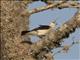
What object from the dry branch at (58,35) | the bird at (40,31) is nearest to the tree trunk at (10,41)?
the dry branch at (58,35)

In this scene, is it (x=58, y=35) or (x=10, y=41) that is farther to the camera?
(x=10, y=41)

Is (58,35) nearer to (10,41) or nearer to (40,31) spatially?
(10,41)

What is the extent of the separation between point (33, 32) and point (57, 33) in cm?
118

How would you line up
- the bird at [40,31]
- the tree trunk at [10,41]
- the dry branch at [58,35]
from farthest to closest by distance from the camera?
the bird at [40,31] < the tree trunk at [10,41] < the dry branch at [58,35]

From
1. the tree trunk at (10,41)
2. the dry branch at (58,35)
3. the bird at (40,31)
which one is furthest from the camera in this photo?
the bird at (40,31)

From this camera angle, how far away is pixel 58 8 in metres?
6.73

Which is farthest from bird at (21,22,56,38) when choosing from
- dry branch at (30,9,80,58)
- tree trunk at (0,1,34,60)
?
dry branch at (30,9,80,58)

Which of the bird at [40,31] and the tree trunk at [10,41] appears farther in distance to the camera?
the bird at [40,31]

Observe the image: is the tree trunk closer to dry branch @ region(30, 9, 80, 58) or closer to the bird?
dry branch @ region(30, 9, 80, 58)

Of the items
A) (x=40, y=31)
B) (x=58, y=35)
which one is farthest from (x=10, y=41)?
(x=58, y=35)

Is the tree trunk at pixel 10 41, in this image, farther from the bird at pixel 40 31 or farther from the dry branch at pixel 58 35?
the bird at pixel 40 31

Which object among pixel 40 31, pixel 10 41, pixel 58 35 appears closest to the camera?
pixel 58 35

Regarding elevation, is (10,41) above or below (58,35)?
below

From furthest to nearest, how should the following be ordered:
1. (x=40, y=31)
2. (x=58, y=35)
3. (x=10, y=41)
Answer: (x=40, y=31) → (x=10, y=41) → (x=58, y=35)
